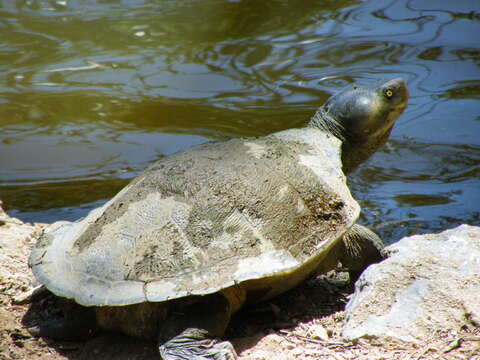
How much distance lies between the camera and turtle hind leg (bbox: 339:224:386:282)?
3.72 meters

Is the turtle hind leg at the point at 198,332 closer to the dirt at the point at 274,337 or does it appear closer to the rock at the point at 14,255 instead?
the dirt at the point at 274,337

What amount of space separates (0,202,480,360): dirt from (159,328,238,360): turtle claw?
0.37 ft

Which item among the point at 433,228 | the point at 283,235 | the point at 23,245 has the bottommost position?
the point at 433,228

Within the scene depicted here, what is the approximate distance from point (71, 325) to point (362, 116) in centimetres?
247

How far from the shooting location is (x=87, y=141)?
277 inches

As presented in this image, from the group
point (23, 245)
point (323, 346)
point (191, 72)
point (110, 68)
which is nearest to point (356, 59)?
point (191, 72)

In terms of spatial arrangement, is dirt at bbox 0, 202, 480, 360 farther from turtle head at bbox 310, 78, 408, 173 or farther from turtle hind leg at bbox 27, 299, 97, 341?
turtle head at bbox 310, 78, 408, 173

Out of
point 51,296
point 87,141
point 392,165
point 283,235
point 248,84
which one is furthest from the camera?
point 248,84

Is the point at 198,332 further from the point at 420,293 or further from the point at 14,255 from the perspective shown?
the point at 14,255

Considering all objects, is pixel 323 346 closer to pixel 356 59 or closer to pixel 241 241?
pixel 241 241

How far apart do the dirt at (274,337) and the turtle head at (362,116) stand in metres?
1.11

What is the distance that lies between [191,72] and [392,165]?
327 cm

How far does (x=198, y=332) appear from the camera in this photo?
2904 millimetres

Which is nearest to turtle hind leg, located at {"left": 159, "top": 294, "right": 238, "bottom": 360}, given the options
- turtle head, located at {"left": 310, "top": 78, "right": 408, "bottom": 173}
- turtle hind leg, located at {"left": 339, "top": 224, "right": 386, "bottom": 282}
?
turtle hind leg, located at {"left": 339, "top": 224, "right": 386, "bottom": 282}
